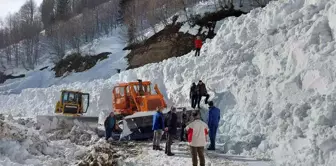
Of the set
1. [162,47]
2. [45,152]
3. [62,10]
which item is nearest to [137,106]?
[45,152]

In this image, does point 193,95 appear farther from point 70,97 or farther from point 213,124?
point 70,97

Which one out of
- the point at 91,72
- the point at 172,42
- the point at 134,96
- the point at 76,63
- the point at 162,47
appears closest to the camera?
the point at 134,96

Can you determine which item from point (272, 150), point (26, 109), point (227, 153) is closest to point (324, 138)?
point (272, 150)

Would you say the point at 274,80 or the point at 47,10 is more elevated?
the point at 47,10

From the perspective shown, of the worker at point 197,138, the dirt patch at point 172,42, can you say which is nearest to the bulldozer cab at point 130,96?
the worker at point 197,138

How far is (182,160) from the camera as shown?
10.2 meters

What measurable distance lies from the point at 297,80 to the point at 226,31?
26.1 ft

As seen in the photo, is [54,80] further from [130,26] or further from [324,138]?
[324,138]

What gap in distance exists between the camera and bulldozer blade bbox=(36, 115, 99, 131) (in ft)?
57.4

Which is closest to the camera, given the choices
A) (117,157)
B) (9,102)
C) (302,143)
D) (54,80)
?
(302,143)

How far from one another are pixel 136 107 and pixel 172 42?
17.6 meters

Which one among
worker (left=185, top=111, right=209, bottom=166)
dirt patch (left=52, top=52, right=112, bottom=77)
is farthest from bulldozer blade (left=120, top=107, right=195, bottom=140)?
dirt patch (left=52, top=52, right=112, bottom=77)

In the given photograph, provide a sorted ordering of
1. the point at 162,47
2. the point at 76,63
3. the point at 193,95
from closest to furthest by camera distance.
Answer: the point at 193,95 < the point at 162,47 < the point at 76,63

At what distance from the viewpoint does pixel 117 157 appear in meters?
10.9
